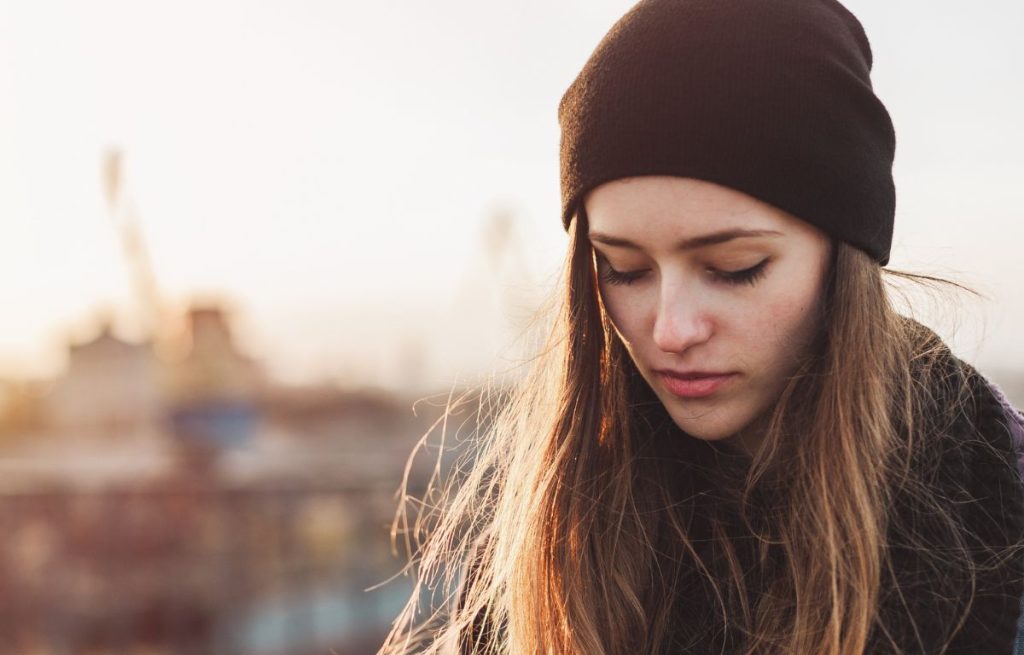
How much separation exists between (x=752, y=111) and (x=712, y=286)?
A: 0.31 m

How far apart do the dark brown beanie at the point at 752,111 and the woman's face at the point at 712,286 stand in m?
0.04

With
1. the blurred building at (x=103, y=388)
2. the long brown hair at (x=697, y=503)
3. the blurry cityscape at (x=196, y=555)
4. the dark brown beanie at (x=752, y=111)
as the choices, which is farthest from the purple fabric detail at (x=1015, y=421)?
the blurred building at (x=103, y=388)

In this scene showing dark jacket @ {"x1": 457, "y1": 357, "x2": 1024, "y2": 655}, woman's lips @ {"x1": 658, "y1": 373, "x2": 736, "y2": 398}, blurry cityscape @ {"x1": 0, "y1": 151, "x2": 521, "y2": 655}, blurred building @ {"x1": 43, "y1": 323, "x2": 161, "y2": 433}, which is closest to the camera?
dark jacket @ {"x1": 457, "y1": 357, "x2": 1024, "y2": 655}

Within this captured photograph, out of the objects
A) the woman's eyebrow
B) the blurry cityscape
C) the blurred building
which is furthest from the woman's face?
the blurred building

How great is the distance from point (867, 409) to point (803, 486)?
0.59ft

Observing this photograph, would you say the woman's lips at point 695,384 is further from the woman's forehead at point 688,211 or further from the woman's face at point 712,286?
the woman's forehead at point 688,211

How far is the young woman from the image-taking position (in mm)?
1746

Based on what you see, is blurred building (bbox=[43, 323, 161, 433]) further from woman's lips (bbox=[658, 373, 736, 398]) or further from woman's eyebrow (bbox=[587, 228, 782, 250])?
woman's eyebrow (bbox=[587, 228, 782, 250])

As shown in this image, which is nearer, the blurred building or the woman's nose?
the woman's nose

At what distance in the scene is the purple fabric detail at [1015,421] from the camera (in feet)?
6.06

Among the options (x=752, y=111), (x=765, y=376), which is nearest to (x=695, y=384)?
(x=765, y=376)

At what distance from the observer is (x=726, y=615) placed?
6.31ft

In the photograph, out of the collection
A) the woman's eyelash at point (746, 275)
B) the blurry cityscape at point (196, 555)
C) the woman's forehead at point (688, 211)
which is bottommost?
the blurry cityscape at point (196, 555)

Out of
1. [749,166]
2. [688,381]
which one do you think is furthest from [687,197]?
[688,381]
